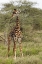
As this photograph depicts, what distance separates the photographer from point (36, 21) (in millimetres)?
18703

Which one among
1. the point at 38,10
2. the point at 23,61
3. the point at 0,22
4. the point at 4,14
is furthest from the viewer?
the point at 38,10

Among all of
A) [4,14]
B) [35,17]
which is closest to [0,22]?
[4,14]

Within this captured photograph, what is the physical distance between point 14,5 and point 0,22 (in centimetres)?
304

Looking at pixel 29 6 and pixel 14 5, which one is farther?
pixel 29 6

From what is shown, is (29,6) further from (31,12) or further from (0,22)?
(0,22)

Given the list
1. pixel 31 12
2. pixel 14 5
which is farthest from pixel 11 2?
pixel 31 12

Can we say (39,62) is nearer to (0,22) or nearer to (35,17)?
(0,22)

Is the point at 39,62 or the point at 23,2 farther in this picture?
the point at 23,2

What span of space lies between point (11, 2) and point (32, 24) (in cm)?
207

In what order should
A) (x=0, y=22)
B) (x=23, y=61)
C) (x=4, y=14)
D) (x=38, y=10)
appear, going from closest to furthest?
(x=23, y=61) → (x=0, y=22) → (x=4, y=14) → (x=38, y=10)

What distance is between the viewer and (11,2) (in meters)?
18.2

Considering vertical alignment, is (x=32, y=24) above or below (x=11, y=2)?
below

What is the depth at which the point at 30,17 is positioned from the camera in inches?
734

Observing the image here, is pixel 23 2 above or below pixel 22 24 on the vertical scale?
above
